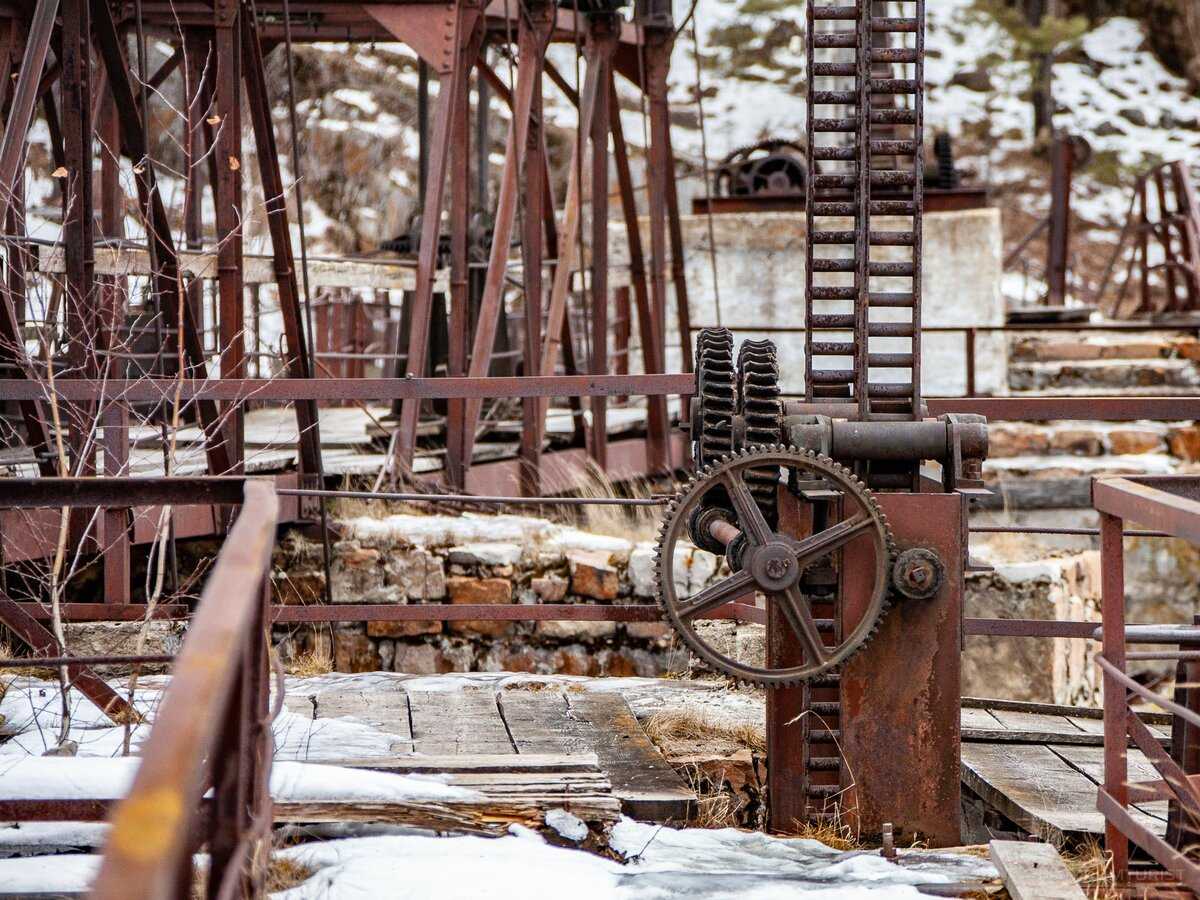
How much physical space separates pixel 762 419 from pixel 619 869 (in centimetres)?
152

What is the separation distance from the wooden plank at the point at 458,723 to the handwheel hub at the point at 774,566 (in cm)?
118

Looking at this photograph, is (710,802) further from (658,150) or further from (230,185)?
(658,150)

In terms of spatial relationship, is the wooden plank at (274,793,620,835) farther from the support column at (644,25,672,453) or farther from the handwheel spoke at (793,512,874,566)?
the support column at (644,25,672,453)

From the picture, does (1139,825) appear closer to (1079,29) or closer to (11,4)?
(11,4)

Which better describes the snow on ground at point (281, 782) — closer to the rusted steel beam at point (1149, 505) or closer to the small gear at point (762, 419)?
the small gear at point (762, 419)

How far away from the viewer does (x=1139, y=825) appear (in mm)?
3570

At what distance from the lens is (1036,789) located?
16.9 feet

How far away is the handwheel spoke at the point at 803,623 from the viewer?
15.3ft

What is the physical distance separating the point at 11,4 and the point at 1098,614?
8611mm

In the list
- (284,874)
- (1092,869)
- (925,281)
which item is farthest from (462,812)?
(925,281)

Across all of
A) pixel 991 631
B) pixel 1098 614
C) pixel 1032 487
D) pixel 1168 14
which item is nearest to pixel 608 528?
pixel 1098 614

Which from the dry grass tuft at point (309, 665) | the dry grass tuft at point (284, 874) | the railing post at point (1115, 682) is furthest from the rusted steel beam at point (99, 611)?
the railing post at point (1115, 682)

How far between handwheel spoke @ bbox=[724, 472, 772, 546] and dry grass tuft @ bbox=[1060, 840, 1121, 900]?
1.33 metres

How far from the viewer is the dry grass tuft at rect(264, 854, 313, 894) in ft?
12.2
